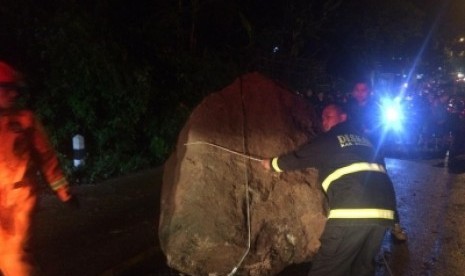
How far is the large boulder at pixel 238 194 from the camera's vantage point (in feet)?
15.9

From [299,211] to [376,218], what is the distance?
1490 mm

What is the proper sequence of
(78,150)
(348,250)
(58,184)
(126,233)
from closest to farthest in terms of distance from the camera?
(348,250), (58,184), (126,233), (78,150)

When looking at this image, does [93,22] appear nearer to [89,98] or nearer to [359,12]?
[89,98]

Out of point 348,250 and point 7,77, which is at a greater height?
point 7,77

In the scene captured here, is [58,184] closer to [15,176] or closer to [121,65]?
[15,176]

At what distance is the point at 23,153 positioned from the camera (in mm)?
3635

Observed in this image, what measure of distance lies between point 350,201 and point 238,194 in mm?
1499

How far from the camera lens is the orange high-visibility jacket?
3.54m

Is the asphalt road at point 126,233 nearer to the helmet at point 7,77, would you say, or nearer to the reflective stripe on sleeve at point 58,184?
the reflective stripe on sleeve at point 58,184

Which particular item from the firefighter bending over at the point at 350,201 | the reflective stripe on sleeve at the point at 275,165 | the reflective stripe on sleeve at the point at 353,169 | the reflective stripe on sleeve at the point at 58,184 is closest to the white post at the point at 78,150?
the reflective stripe on sleeve at the point at 58,184

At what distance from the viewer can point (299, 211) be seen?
5090 millimetres

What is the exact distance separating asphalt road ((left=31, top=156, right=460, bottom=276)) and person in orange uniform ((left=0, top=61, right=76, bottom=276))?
192 millimetres


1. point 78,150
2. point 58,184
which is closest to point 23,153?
point 58,184

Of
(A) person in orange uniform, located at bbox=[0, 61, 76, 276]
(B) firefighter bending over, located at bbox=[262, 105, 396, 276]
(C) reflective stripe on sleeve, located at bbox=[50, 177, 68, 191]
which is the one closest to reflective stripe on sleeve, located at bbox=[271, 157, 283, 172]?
(B) firefighter bending over, located at bbox=[262, 105, 396, 276]
